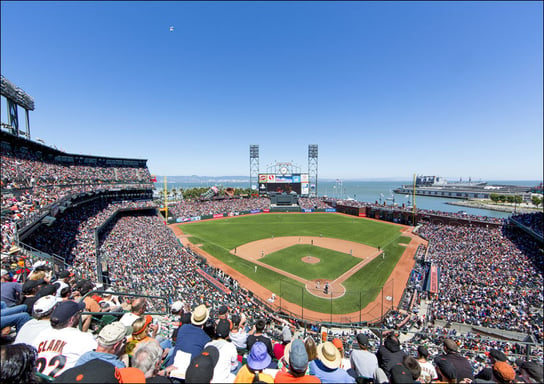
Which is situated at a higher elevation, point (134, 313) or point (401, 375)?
point (401, 375)

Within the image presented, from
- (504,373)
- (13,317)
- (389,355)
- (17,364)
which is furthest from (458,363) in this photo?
(13,317)

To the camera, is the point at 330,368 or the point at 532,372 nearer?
the point at 330,368

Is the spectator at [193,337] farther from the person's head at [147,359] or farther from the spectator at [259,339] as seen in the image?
the spectator at [259,339]

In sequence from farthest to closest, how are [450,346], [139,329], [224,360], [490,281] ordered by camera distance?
1. [490,281]
2. [450,346]
3. [139,329]
4. [224,360]

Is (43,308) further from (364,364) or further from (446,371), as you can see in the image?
(446,371)

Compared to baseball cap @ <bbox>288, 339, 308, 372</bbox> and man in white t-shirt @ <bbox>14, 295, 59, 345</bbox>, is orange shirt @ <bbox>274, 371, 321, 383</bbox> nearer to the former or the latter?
baseball cap @ <bbox>288, 339, 308, 372</bbox>

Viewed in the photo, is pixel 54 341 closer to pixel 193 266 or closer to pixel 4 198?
pixel 193 266

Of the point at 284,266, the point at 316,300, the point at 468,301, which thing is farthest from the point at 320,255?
the point at 468,301
